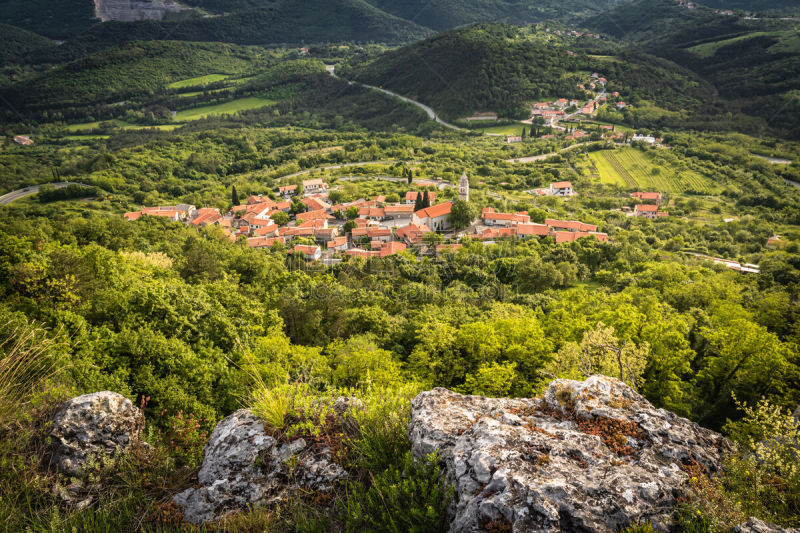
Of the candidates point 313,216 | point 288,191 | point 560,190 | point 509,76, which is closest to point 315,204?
point 313,216

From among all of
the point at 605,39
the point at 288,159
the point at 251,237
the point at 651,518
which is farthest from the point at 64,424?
the point at 605,39

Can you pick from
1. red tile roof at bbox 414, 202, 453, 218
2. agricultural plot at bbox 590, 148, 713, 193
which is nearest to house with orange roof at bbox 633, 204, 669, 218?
agricultural plot at bbox 590, 148, 713, 193

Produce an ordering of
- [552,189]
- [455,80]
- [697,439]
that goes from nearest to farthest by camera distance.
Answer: [697,439] < [552,189] < [455,80]

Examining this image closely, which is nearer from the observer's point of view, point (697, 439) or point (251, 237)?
point (697, 439)

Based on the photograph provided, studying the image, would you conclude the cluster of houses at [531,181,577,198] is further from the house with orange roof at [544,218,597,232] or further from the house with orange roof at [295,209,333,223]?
the house with orange roof at [295,209,333,223]

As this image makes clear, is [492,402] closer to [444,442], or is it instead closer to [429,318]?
[444,442]

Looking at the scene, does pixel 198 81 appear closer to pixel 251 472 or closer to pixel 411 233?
pixel 411 233
